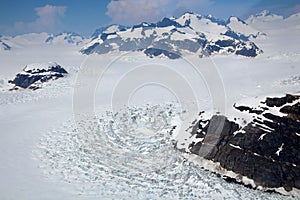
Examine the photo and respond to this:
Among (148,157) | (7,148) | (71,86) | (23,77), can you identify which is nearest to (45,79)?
(23,77)

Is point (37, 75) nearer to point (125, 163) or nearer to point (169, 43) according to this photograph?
point (125, 163)

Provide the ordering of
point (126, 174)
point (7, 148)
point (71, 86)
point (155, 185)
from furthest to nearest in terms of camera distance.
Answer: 1. point (71, 86)
2. point (7, 148)
3. point (126, 174)
4. point (155, 185)

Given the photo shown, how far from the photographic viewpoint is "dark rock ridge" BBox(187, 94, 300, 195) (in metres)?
22.0

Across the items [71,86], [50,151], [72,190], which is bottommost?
[72,190]

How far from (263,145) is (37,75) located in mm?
58815

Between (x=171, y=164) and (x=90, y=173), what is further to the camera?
(x=171, y=164)

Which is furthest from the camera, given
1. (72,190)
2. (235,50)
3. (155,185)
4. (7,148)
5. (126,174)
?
(235,50)

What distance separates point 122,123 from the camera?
109 ft

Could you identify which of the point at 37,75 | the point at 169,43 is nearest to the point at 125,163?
the point at 37,75

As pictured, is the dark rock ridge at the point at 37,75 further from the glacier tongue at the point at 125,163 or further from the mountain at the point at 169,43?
the mountain at the point at 169,43

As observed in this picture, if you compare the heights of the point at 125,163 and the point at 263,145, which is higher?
the point at 263,145

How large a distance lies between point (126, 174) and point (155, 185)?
260 cm

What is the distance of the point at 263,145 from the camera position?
23.8 metres

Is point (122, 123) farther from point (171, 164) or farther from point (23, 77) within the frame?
point (23, 77)
